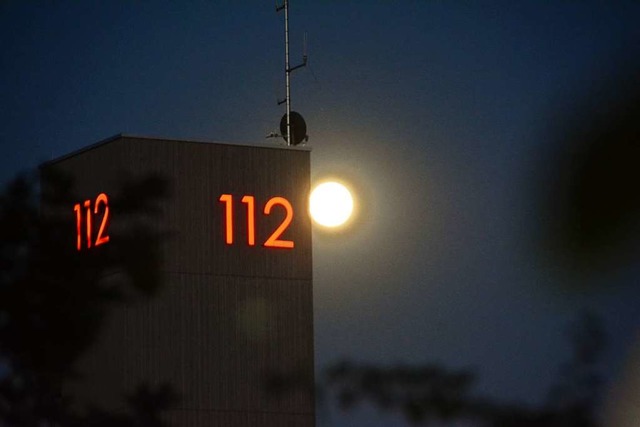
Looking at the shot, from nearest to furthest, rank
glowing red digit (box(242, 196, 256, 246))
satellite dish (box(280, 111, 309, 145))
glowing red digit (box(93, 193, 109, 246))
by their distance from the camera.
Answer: glowing red digit (box(93, 193, 109, 246)) < glowing red digit (box(242, 196, 256, 246)) < satellite dish (box(280, 111, 309, 145))

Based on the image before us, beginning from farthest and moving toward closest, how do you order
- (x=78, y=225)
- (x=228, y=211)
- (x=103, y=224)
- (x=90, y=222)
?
(x=78, y=225)
(x=228, y=211)
(x=90, y=222)
(x=103, y=224)

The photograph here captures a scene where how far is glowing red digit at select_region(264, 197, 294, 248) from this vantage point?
18.8 meters

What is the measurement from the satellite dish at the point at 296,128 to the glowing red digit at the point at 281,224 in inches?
35.6

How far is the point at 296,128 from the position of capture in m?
19.5

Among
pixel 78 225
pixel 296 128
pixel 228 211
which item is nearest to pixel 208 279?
pixel 228 211

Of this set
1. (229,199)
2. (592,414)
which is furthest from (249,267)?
(592,414)

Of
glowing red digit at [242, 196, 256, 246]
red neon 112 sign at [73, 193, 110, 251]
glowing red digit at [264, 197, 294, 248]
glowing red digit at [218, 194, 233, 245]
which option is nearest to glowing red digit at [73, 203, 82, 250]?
red neon 112 sign at [73, 193, 110, 251]

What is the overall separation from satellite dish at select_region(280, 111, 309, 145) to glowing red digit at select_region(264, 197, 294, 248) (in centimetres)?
90

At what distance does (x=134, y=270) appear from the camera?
18.0 metres

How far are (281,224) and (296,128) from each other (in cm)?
129

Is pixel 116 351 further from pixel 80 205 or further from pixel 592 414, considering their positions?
pixel 592 414

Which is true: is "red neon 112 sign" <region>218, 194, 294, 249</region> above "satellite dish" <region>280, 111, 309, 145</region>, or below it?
below

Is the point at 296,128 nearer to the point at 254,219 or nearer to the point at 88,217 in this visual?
the point at 254,219

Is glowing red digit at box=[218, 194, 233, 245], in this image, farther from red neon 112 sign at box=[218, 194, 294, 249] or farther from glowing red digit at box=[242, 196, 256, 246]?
glowing red digit at box=[242, 196, 256, 246]
